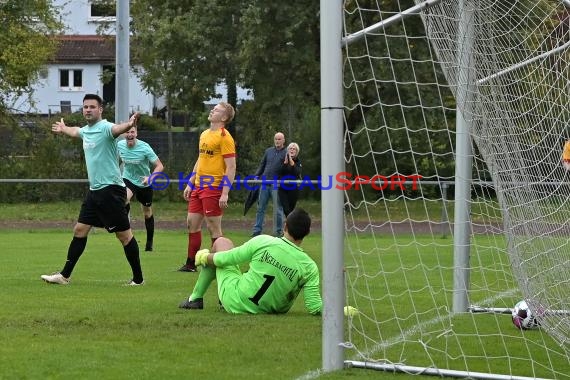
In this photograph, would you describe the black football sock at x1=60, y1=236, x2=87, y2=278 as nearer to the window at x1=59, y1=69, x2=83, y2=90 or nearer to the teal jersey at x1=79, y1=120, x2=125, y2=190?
the teal jersey at x1=79, y1=120, x2=125, y2=190

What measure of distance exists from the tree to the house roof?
79.8ft

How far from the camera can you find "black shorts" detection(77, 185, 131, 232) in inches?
448

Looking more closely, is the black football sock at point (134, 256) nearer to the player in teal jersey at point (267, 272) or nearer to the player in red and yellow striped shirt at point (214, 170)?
the player in red and yellow striped shirt at point (214, 170)

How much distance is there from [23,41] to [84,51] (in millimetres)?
27722

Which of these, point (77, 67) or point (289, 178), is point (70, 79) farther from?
point (289, 178)

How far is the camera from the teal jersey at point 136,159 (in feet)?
53.7

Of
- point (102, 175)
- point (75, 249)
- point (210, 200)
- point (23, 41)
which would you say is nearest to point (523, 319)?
point (102, 175)

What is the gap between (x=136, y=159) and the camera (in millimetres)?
16391

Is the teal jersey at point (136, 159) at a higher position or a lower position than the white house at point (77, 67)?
lower

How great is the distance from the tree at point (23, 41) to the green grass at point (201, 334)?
2078 cm

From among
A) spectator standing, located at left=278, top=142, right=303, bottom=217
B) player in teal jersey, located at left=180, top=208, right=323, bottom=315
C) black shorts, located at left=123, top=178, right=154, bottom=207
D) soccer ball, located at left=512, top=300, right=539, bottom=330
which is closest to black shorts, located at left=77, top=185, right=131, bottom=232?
player in teal jersey, located at left=180, top=208, right=323, bottom=315

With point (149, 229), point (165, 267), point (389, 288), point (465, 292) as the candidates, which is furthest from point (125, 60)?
point (465, 292)

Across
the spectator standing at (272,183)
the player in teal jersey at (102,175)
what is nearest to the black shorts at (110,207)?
the player in teal jersey at (102,175)

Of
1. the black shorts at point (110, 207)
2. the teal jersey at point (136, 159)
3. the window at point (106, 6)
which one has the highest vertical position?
the window at point (106, 6)
